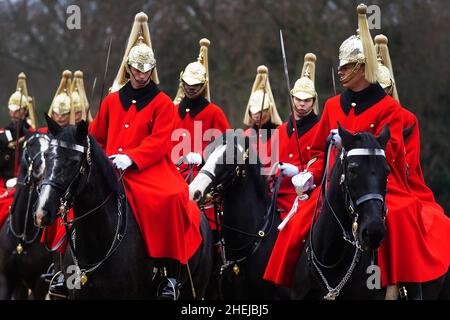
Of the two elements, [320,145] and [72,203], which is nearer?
[72,203]

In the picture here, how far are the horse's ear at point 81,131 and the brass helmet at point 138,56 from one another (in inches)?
52.6

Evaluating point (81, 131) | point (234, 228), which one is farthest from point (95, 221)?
point (234, 228)

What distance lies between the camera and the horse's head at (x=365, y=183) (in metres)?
6.19

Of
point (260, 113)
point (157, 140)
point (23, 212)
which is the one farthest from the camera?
point (260, 113)

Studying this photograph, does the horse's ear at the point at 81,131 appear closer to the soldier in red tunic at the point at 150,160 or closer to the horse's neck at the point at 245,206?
the soldier in red tunic at the point at 150,160

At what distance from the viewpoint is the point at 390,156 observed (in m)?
7.09

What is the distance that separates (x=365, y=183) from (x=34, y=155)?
15.5 feet

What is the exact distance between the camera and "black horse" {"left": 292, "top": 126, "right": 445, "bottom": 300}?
6.25 m

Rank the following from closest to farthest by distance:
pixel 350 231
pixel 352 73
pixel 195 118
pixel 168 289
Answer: pixel 350 231 → pixel 352 73 → pixel 168 289 → pixel 195 118

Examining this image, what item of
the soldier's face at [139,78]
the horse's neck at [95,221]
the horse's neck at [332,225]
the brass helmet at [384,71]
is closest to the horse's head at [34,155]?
the soldier's face at [139,78]

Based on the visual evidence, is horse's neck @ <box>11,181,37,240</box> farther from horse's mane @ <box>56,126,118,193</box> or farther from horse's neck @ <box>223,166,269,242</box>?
horse's mane @ <box>56,126,118,193</box>

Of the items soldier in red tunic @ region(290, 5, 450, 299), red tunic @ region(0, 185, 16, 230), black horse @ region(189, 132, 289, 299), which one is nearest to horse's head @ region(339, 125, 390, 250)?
soldier in red tunic @ region(290, 5, 450, 299)

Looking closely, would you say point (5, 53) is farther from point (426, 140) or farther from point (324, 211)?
point (324, 211)

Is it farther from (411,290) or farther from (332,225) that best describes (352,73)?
(411,290)
